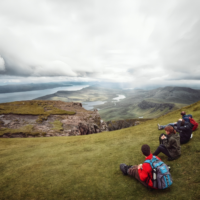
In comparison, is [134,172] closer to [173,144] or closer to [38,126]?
[173,144]

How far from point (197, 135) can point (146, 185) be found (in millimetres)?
8900

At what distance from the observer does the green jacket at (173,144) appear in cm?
907

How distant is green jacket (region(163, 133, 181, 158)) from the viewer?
29.8 ft

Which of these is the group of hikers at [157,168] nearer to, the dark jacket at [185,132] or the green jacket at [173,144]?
the green jacket at [173,144]

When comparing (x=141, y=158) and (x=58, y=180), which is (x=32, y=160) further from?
(x=141, y=158)

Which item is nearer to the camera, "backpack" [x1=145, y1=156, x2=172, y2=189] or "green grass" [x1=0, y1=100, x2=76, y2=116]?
"backpack" [x1=145, y1=156, x2=172, y2=189]

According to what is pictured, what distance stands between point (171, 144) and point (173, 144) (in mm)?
146

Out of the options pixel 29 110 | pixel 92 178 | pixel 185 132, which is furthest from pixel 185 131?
pixel 29 110

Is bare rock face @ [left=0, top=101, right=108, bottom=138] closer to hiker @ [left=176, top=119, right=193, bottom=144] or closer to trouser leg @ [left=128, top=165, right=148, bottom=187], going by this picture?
trouser leg @ [left=128, top=165, right=148, bottom=187]

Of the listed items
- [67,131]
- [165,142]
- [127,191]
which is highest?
[165,142]

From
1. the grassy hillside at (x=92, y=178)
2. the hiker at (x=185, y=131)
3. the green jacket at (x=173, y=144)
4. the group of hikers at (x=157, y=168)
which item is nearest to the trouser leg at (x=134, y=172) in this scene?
the group of hikers at (x=157, y=168)

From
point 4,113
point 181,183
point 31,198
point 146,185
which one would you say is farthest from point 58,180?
point 4,113

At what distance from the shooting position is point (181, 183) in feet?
23.8

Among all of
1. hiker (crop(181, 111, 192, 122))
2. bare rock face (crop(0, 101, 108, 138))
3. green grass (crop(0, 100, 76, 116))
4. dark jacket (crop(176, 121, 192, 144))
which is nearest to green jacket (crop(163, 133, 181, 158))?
dark jacket (crop(176, 121, 192, 144))
